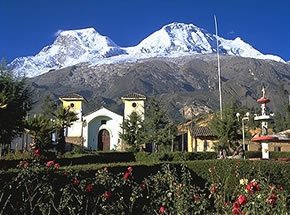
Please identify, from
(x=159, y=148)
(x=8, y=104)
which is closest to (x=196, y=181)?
(x=8, y=104)

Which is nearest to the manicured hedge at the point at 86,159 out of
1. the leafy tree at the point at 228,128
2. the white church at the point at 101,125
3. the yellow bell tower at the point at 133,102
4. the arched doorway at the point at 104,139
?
the leafy tree at the point at 228,128

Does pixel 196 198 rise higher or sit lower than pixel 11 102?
lower

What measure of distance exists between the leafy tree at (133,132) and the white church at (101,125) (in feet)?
29.7

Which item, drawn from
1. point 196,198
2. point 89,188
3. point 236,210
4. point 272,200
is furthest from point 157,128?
point 236,210

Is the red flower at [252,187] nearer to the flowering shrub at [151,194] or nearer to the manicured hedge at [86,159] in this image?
the flowering shrub at [151,194]

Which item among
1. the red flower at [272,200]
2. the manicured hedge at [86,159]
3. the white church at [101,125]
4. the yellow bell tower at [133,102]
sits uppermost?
the yellow bell tower at [133,102]

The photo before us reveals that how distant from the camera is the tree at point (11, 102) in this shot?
2362cm

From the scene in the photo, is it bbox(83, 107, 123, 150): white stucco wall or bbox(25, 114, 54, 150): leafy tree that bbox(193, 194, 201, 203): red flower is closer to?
bbox(25, 114, 54, 150): leafy tree

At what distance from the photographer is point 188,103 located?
173375mm

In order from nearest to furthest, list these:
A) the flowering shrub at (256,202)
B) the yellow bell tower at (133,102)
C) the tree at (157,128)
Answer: the flowering shrub at (256,202) → the tree at (157,128) → the yellow bell tower at (133,102)

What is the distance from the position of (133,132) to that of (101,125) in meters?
12.7

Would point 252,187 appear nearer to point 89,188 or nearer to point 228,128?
point 89,188

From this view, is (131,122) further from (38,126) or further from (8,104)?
(8,104)

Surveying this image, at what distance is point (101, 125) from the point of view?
6006 centimetres
